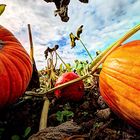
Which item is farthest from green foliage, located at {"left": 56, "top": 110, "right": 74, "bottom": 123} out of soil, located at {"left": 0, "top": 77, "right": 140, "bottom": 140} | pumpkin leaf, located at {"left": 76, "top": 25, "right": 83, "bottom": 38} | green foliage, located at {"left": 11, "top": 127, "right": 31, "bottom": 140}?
pumpkin leaf, located at {"left": 76, "top": 25, "right": 83, "bottom": 38}

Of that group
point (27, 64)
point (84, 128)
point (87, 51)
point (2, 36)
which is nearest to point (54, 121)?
point (84, 128)

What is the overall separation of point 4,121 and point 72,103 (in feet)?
2.07

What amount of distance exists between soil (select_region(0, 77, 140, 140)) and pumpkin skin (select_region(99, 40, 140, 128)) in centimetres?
9

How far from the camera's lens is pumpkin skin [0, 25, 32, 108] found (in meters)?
1.61

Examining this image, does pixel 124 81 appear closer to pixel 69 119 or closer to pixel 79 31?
pixel 69 119

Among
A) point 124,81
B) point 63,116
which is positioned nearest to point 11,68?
point 63,116

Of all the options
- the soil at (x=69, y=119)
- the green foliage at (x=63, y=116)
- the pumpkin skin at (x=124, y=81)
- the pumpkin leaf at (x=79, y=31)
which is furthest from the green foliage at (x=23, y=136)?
the pumpkin leaf at (x=79, y=31)

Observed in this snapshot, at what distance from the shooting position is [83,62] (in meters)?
3.84

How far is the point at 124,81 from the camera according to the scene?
4.70 ft

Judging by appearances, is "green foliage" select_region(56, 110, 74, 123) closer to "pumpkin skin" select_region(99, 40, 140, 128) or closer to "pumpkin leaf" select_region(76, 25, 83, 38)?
"pumpkin skin" select_region(99, 40, 140, 128)

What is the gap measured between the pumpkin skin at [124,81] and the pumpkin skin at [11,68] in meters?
0.49

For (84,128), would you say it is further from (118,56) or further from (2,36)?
(2,36)

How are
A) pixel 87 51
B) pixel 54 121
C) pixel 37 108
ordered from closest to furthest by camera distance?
1. pixel 54 121
2. pixel 37 108
3. pixel 87 51

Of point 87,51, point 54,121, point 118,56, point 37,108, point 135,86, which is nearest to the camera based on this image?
point 135,86
